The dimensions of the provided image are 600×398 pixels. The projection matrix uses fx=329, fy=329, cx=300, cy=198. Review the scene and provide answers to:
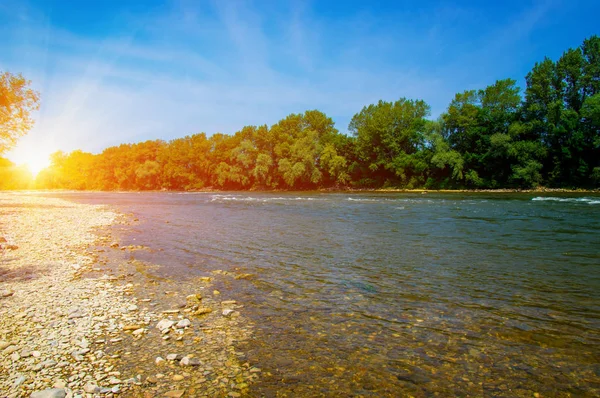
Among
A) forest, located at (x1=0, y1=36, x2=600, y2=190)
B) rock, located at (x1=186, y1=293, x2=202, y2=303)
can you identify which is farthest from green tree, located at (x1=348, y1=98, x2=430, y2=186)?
rock, located at (x1=186, y1=293, x2=202, y2=303)

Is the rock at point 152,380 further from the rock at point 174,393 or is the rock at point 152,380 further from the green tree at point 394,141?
the green tree at point 394,141

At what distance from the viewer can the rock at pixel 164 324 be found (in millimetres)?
5787

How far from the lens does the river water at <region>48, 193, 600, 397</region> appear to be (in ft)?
14.3

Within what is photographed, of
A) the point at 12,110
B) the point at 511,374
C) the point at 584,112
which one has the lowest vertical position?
the point at 511,374

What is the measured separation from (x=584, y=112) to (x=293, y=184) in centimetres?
6384

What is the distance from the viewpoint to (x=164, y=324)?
5902 mm

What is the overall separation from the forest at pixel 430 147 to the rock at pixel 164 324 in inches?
2477

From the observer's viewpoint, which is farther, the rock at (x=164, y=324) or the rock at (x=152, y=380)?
the rock at (x=164, y=324)

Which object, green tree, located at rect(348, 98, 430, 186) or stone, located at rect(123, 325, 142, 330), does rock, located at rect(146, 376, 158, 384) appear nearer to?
stone, located at rect(123, 325, 142, 330)

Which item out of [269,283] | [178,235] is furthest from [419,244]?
[178,235]

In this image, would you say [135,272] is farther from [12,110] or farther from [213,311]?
[12,110]

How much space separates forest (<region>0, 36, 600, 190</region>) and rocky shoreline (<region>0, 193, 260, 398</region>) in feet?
205

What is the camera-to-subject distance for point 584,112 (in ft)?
172

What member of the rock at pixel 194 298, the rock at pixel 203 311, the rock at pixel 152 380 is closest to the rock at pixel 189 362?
the rock at pixel 152 380
